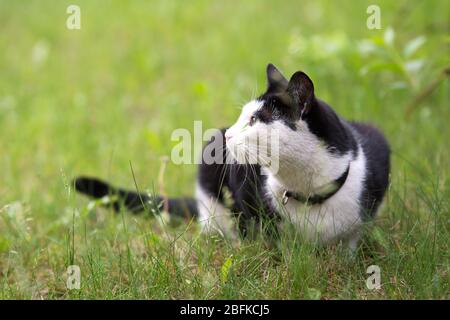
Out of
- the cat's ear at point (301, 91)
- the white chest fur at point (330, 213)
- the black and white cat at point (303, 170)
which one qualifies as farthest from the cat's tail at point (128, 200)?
the cat's ear at point (301, 91)

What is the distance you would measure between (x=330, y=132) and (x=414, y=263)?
51 cm

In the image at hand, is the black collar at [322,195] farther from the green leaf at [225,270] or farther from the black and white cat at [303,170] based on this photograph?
the green leaf at [225,270]

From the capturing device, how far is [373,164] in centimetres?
247

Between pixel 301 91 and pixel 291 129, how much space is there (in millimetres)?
129

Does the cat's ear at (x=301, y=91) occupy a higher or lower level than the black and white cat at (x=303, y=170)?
higher

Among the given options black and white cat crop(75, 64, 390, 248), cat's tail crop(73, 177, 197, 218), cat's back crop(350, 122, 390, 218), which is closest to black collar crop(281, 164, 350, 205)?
black and white cat crop(75, 64, 390, 248)

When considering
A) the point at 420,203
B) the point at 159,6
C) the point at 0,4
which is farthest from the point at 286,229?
the point at 0,4

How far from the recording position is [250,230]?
2.38m

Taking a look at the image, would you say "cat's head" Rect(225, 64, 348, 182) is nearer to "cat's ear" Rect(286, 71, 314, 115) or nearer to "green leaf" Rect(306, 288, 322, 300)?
"cat's ear" Rect(286, 71, 314, 115)

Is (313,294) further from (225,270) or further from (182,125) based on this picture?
(182,125)

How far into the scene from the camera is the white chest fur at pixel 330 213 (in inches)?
88.8

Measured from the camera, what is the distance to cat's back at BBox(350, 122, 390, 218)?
235 centimetres

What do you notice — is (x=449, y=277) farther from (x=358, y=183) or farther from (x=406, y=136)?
(x=406, y=136)

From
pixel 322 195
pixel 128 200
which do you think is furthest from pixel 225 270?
pixel 128 200
